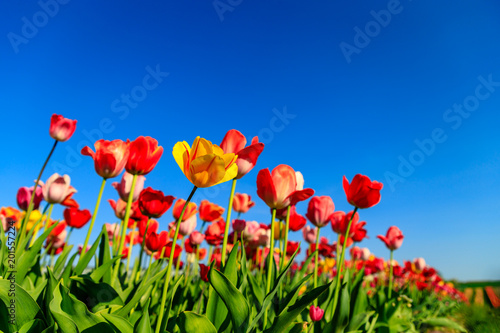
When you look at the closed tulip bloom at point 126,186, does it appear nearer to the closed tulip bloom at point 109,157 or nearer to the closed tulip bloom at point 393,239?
the closed tulip bloom at point 109,157

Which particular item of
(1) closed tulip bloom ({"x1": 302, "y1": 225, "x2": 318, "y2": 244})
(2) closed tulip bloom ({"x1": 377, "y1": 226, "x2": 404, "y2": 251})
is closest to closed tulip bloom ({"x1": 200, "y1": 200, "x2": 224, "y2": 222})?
(1) closed tulip bloom ({"x1": 302, "y1": 225, "x2": 318, "y2": 244})

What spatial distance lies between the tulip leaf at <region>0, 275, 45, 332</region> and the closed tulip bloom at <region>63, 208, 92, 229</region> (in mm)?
1483

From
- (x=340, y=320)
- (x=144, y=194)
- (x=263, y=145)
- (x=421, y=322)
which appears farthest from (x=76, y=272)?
(x=421, y=322)

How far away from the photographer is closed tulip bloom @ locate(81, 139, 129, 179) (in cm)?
176

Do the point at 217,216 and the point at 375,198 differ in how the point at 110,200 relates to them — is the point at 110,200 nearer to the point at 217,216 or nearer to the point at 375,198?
the point at 217,216

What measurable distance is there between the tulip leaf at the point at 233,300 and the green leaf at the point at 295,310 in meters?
0.11

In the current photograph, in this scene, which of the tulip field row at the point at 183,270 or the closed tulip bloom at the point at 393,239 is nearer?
the tulip field row at the point at 183,270

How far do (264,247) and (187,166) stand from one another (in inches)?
86.3

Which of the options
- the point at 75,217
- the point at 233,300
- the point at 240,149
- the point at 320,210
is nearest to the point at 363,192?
the point at 320,210

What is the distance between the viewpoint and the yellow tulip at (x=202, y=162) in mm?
1006

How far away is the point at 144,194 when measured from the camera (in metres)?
1.88

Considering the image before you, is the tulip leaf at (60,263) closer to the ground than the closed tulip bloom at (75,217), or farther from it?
closer to the ground

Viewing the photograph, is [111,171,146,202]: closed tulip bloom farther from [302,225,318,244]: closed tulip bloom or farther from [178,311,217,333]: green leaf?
[302,225,318,244]: closed tulip bloom

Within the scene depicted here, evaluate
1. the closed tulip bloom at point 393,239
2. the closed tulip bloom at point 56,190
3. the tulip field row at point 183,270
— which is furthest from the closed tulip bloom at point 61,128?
the closed tulip bloom at point 393,239
